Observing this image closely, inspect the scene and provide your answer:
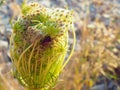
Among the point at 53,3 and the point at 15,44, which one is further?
the point at 53,3

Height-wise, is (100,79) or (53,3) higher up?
(53,3)

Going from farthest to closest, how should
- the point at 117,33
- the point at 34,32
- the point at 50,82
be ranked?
the point at 117,33
the point at 50,82
the point at 34,32

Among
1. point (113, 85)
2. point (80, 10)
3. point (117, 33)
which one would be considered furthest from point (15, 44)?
point (80, 10)

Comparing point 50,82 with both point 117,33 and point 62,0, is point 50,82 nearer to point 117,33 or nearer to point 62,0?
point 117,33

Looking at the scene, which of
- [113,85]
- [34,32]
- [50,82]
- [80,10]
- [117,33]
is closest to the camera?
[34,32]

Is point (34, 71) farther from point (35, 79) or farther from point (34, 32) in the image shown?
point (34, 32)

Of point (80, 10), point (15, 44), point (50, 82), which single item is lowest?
point (80, 10)
